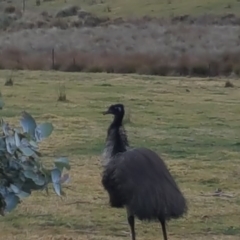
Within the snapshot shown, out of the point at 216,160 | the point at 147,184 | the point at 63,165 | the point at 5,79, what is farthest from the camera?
the point at 5,79

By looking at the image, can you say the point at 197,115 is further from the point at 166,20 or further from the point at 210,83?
the point at 166,20

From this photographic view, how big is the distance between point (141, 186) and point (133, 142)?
5781 millimetres

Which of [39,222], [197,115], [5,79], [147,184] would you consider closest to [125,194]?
[147,184]

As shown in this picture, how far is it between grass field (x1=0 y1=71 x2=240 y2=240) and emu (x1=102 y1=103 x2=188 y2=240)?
80 centimetres

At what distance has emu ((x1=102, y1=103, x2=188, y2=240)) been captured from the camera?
7.11m

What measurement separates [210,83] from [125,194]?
14755 mm

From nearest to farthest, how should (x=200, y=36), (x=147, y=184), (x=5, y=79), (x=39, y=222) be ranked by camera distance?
(x=147, y=184) < (x=39, y=222) < (x=5, y=79) < (x=200, y=36)

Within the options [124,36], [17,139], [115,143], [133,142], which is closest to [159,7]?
[124,36]

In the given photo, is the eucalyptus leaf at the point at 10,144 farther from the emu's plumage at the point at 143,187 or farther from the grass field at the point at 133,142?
the grass field at the point at 133,142

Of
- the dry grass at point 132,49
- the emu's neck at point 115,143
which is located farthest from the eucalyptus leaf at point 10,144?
the dry grass at point 132,49

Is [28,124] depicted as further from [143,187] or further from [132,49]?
[132,49]

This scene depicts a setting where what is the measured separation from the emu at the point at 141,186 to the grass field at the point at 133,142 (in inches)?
31.7

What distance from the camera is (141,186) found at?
7.18 metres

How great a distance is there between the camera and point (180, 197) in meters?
7.27
